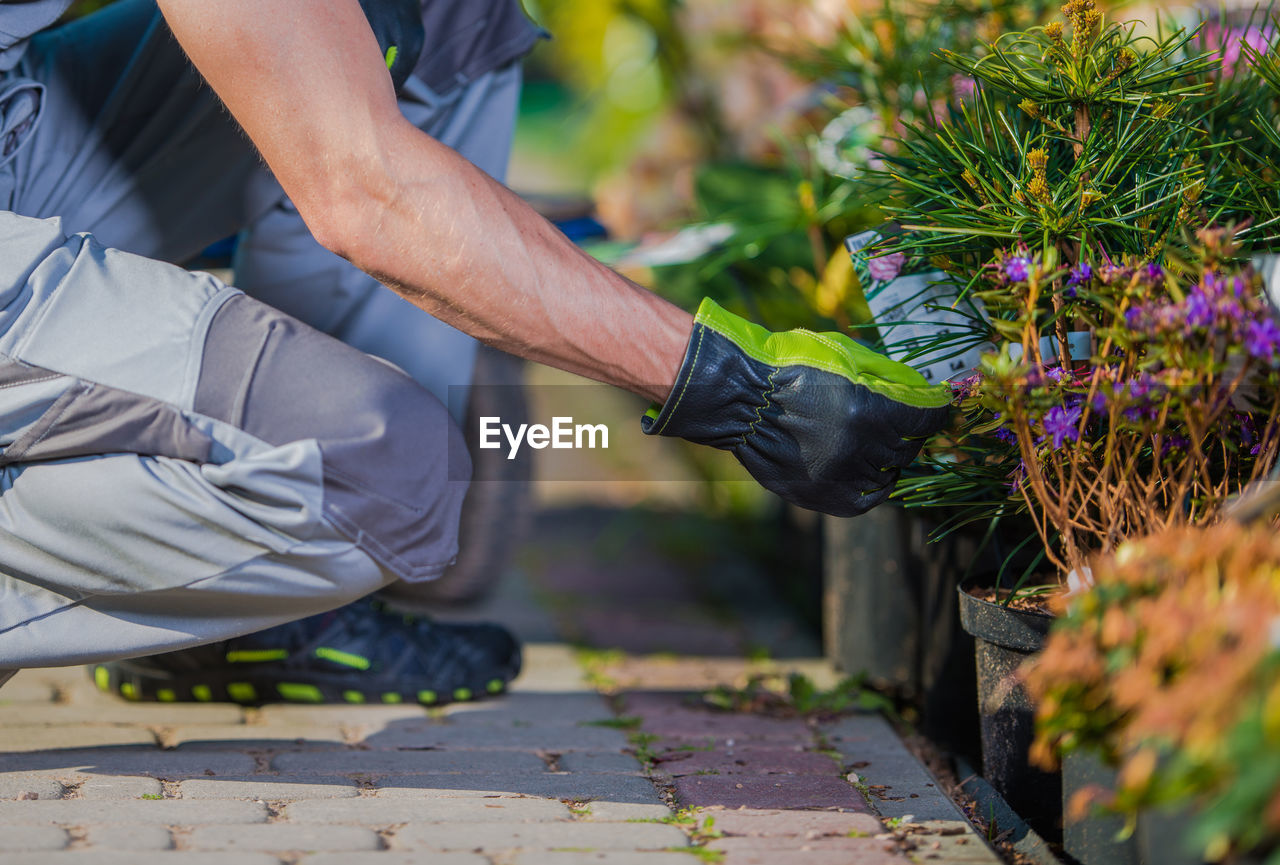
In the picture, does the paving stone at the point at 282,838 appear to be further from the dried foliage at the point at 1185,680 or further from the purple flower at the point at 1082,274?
the purple flower at the point at 1082,274

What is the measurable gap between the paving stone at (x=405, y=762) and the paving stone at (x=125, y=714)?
0.93ft

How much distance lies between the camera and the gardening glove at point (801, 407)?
1.37 m

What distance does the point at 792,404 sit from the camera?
54.6 inches

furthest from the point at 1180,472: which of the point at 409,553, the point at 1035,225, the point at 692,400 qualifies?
the point at 409,553

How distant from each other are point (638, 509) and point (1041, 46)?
2.42 metres

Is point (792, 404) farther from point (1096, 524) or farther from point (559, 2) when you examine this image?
point (559, 2)

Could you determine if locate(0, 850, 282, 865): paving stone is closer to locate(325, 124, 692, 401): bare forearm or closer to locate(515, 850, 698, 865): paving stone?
locate(515, 850, 698, 865): paving stone

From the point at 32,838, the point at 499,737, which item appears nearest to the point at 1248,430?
the point at 499,737

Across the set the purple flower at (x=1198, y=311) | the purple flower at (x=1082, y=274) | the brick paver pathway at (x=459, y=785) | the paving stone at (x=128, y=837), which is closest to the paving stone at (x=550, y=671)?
the brick paver pathway at (x=459, y=785)

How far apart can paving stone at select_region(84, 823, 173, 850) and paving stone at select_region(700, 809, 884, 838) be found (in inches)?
24.0

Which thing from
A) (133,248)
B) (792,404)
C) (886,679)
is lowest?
(886,679)

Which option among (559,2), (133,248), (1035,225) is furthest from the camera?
(559,2)

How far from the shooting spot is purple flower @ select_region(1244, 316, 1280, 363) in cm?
100

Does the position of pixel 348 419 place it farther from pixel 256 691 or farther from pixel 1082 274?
pixel 1082 274
